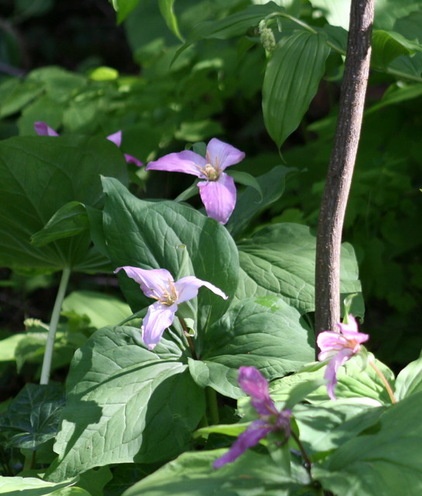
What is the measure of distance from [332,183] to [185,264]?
23 cm

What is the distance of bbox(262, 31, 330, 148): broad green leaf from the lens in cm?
113

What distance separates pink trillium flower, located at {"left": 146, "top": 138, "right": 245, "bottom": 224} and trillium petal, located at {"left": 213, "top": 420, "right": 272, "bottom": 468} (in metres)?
0.45

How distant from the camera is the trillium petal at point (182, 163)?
125 centimetres

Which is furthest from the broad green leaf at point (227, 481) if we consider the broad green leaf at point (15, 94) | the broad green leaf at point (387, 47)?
the broad green leaf at point (15, 94)

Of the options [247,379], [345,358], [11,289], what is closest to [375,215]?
[345,358]

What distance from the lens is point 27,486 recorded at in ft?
3.44

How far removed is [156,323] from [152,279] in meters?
0.07

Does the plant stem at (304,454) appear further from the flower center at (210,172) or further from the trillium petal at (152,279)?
the flower center at (210,172)

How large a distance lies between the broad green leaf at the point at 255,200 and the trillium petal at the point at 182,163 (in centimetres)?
12

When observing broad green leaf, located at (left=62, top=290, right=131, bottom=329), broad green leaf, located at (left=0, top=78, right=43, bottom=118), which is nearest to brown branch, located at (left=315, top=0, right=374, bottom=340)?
broad green leaf, located at (left=62, top=290, right=131, bottom=329)

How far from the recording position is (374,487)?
32.1 inches

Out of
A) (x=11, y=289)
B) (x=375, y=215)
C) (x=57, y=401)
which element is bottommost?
(x=11, y=289)

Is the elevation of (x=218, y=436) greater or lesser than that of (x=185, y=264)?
lesser

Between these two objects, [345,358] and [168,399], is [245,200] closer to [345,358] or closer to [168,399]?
[168,399]
